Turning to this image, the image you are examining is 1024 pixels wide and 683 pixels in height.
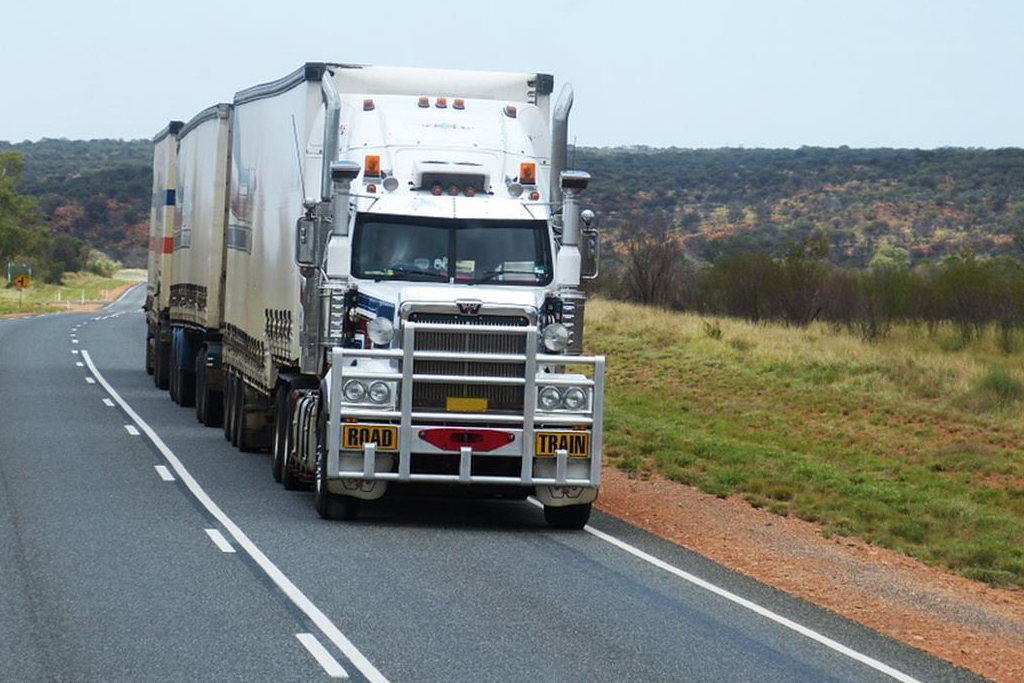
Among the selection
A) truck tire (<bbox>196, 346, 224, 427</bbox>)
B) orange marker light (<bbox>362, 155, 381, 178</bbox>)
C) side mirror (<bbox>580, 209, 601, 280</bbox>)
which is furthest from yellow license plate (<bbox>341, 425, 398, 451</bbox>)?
truck tire (<bbox>196, 346, 224, 427</bbox>)

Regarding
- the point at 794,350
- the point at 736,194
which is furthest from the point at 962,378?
the point at 736,194

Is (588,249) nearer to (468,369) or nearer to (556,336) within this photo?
(556,336)

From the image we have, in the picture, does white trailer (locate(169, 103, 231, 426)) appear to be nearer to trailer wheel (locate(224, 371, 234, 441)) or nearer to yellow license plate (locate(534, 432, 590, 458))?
trailer wheel (locate(224, 371, 234, 441))

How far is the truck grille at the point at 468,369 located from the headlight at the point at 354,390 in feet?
1.51

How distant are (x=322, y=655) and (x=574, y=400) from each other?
6039 mm

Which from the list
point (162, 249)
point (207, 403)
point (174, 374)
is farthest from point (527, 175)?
point (162, 249)

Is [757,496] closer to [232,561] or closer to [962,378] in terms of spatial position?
[232,561]

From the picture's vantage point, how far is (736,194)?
4604 inches

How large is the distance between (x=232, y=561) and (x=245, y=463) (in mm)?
7674

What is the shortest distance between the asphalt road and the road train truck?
62 centimetres

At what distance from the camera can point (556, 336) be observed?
52.3ft

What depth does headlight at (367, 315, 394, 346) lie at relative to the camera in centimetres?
1564

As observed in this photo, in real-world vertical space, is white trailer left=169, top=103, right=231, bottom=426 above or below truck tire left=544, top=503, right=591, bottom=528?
above

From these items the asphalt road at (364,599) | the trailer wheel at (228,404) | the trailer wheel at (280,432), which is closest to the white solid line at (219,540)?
the asphalt road at (364,599)
